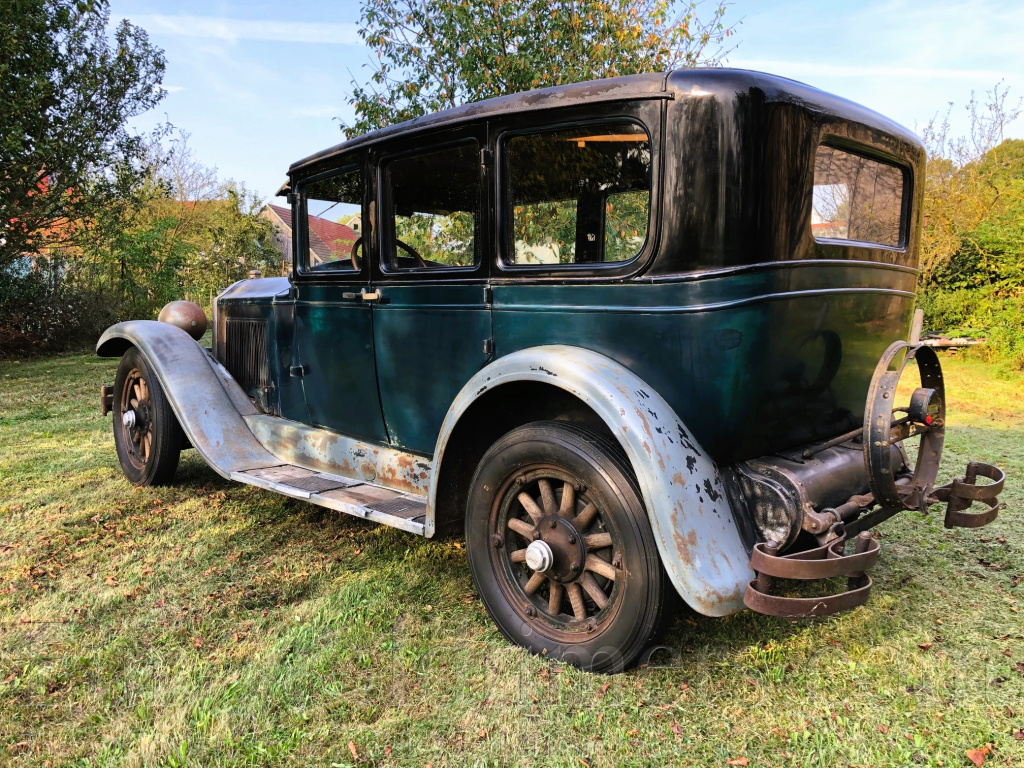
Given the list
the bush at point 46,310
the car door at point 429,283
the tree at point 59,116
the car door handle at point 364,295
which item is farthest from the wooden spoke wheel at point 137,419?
the bush at point 46,310

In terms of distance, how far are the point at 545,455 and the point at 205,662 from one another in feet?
4.81

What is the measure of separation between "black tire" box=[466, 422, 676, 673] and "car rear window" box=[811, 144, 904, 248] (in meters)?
1.22

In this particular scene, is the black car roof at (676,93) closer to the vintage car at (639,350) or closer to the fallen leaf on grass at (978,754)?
the vintage car at (639,350)

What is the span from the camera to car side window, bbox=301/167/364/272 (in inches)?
135

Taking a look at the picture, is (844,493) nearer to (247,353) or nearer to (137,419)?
(247,353)

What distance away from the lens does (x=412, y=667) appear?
96.4 inches

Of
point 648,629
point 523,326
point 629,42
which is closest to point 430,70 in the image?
point 629,42

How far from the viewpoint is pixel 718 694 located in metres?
2.29

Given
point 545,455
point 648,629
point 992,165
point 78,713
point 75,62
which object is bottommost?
point 78,713

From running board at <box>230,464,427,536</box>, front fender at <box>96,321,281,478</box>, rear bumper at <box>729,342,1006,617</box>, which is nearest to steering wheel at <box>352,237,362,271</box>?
running board at <box>230,464,427,536</box>

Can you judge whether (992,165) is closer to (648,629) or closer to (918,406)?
(918,406)

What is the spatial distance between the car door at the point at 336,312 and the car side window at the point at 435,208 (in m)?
0.18

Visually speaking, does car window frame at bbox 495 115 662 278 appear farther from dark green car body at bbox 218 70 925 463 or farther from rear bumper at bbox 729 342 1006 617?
rear bumper at bbox 729 342 1006 617

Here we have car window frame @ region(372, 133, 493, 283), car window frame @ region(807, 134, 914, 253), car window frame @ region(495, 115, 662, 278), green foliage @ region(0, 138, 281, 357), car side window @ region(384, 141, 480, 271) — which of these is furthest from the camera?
green foliage @ region(0, 138, 281, 357)
